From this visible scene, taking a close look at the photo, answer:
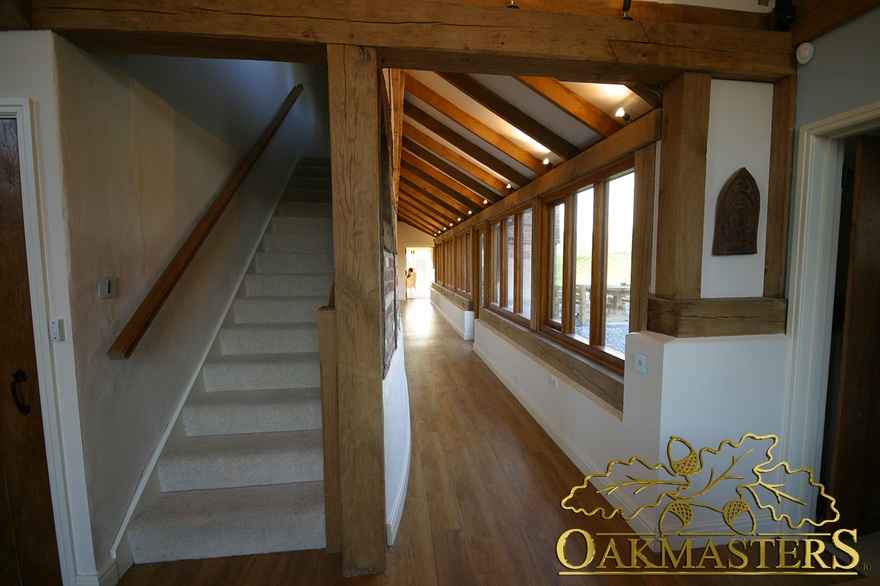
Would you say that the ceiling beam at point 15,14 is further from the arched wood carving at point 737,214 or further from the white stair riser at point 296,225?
the arched wood carving at point 737,214

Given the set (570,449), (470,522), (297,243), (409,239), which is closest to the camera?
(470,522)

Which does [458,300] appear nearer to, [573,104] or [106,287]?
[573,104]

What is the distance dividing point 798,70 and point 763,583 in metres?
2.43

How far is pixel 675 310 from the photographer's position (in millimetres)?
1836

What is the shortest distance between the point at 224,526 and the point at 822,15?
12.0 ft

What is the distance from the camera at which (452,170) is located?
507 cm

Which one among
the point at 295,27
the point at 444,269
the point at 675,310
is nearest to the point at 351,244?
the point at 295,27

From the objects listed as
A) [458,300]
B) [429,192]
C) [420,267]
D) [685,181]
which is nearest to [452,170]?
[429,192]

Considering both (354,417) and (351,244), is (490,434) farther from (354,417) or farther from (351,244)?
(351,244)

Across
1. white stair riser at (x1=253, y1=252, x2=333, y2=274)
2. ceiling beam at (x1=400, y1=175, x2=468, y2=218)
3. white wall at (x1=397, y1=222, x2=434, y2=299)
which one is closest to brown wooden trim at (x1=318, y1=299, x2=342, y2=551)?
white stair riser at (x1=253, y1=252, x2=333, y2=274)

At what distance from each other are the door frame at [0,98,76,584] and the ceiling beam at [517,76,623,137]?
241cm

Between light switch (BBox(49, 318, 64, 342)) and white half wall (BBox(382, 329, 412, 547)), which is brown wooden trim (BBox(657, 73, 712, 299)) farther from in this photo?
light switch (BBox(49, 318, 64, 342))

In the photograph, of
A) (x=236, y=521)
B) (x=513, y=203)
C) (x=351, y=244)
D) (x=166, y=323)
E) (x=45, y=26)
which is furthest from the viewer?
(x=513, y=203)

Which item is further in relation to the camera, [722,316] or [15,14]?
[722,316]
